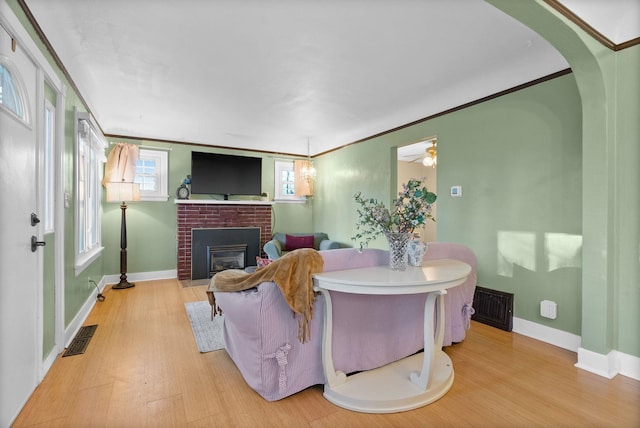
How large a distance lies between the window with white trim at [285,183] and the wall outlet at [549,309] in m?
4.63

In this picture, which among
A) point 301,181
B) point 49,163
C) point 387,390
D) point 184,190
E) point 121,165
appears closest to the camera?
point 387,390

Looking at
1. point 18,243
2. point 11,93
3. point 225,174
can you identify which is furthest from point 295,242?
point 11,93

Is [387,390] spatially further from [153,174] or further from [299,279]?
[153,174]

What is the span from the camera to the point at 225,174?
5.63 metres

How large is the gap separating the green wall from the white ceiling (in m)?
0.30

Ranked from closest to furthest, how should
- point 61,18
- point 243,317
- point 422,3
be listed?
point 243,317 < point 422,3 < point 61,18

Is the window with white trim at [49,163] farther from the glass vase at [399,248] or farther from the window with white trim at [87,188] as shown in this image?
the glass vase at [399,248]

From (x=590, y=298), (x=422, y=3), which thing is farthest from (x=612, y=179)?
(x=422, y=3)

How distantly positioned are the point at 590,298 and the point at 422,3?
8.21 feet

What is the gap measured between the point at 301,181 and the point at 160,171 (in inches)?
103

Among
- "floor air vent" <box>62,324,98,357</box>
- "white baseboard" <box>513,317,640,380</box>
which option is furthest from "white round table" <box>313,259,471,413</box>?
"floor air vent" <box>62,324,98,357</box>

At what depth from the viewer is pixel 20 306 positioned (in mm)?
1806

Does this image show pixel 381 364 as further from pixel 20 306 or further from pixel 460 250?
pixel 20 306

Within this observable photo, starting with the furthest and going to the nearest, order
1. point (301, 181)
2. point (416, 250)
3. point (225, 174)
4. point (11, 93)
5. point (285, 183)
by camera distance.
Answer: point (285, 183)
point (301, 181)
point (225, 174)
point (416, 250)
point (11, 93)
